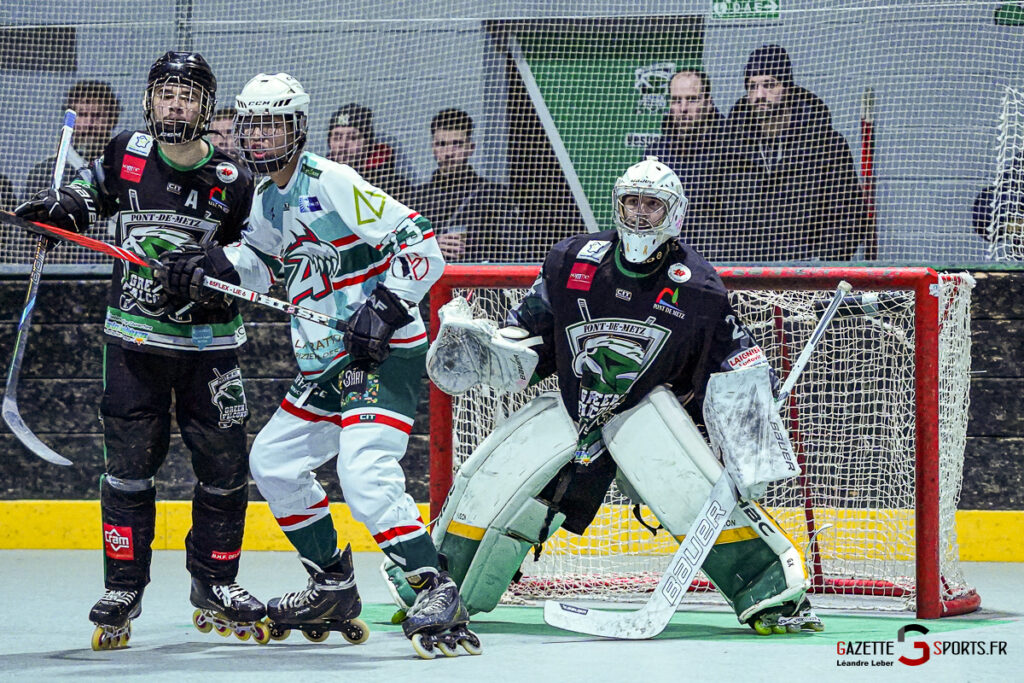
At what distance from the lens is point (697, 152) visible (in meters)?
6.31

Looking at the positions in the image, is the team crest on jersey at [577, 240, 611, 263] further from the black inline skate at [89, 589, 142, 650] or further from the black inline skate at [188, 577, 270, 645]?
the black inline skate at [89, 589, 142, 650]

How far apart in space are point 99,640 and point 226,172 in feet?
4.30

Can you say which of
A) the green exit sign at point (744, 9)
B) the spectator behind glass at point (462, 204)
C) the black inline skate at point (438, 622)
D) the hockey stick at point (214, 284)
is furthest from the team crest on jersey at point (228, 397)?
the green exit sign at point (744, 9)

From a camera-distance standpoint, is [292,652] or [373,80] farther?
[373,80]

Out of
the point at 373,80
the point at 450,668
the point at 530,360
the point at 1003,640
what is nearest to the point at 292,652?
the point at 450,668

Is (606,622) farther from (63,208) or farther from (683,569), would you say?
(63,208)

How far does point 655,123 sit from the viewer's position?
6.40 meters

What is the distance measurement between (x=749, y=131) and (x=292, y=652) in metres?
3.00

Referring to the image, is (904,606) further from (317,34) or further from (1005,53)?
(317,34)

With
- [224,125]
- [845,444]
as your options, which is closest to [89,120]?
[224,125]

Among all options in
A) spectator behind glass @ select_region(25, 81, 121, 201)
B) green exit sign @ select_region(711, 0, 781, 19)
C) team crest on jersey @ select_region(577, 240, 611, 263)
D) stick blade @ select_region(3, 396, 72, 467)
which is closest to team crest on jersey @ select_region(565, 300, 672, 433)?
team crest on jersey @ select_region(577, 240, 611, 263)

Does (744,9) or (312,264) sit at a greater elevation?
(744,9)

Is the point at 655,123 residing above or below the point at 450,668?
above

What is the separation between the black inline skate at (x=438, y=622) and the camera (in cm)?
406
